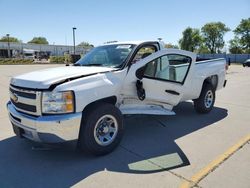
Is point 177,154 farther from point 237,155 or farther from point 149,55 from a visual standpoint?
point 149,55

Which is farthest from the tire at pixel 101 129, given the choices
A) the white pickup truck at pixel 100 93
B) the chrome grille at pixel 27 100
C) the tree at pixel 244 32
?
the tree at pixel 244 32

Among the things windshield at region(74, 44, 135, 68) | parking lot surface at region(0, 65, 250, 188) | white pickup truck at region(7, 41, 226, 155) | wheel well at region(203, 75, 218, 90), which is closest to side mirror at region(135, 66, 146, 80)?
white pickup truck at region(7, 41, 226, 155)

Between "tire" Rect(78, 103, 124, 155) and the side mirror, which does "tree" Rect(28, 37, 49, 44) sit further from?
"tire" Rect(78, 103, 124, 155)

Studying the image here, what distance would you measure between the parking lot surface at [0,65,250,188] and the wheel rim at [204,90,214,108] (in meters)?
1.06

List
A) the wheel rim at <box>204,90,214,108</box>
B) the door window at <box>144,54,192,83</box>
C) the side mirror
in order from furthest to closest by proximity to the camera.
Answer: the wheel rim at <box>204,90,214,108</box> → the door window at <box>144,54,192,83</box> → the side mirror

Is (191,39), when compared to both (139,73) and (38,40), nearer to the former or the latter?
(38,40)

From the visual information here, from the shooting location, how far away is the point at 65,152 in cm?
421

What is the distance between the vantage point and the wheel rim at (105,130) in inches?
157

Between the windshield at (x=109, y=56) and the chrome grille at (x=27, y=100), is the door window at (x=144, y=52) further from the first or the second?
the chrome grille at (x=27, y=100)

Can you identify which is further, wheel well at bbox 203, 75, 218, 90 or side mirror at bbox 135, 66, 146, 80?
wheel well at bbox 203, 75, 218, 90

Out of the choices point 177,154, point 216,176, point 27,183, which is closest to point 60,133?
point 27,183

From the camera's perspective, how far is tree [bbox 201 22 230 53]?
8812 cm

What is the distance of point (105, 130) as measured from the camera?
13.6 ft

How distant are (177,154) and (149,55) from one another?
192 cm
